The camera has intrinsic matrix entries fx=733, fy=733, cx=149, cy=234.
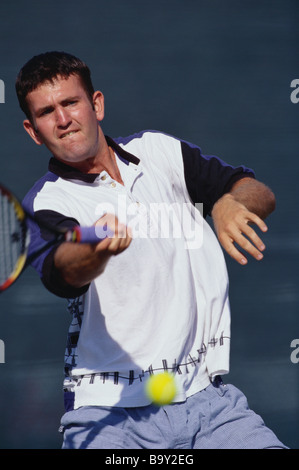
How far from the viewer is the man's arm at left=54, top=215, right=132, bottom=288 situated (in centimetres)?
171

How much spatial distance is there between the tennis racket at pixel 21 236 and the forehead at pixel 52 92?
1.04 ft

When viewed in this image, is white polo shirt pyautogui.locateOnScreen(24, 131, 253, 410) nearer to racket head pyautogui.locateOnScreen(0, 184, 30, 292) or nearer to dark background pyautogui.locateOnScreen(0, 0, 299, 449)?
racket head pyautogui.locateOnScreen(0, 184, 30, 292)

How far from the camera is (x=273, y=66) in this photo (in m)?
3.27

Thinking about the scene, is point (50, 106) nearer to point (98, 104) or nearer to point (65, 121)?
point (65, 121)

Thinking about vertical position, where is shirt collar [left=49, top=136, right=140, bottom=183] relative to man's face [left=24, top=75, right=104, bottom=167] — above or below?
below

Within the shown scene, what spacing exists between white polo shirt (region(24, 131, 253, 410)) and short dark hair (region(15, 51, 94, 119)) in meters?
0.23

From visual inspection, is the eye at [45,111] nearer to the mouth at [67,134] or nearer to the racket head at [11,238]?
the mouth at [67,134]

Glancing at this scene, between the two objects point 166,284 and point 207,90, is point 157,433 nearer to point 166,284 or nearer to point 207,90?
point 166,284

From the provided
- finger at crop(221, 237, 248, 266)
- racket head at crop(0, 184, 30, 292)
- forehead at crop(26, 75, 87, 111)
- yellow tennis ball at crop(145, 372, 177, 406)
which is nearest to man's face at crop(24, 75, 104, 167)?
forehead at crop(26, 75, 87, 111)

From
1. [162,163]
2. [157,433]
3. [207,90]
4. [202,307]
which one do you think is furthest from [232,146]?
[157,433]

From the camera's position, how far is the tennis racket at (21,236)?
1756mm

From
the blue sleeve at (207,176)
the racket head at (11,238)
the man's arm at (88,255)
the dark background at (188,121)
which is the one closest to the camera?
the man's arm at (88,255)

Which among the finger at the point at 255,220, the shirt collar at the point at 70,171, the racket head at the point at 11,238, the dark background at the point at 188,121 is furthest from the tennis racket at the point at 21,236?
the dark background at the point at 188,121

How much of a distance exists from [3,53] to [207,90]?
89 centimetres
